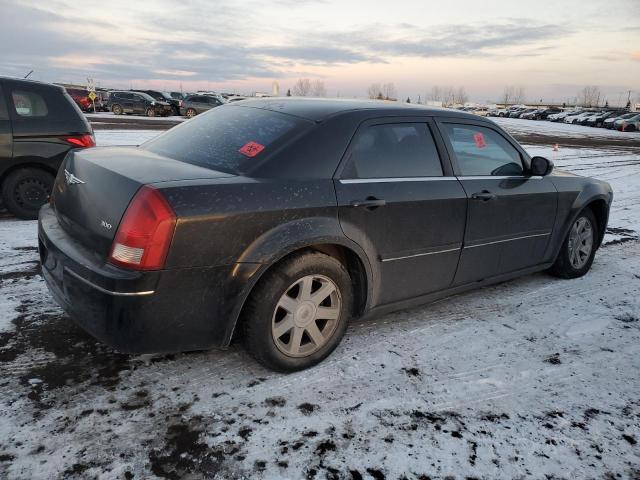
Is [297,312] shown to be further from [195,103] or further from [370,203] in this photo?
[195,103]

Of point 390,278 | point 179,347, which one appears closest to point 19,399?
point 179,347

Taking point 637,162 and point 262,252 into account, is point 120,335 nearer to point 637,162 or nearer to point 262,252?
point 262,252

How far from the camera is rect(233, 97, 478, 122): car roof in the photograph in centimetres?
319

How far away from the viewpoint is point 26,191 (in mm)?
5906

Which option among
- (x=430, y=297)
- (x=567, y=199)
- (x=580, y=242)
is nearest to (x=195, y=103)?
(x=580, y=242)

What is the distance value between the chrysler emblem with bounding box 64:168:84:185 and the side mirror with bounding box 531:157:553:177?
3.39 m

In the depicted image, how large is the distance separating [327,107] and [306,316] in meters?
1.37

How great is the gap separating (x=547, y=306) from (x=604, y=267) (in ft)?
5.09

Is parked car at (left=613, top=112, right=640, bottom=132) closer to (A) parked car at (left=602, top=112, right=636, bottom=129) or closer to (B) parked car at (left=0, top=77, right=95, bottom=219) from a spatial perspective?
(A) parked car at (left=602, top=112, right=636, bottom=129)

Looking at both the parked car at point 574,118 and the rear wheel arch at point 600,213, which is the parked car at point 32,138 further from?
the parked car at point 574,118

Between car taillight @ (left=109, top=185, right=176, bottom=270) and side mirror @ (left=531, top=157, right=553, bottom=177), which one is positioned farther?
side mirror @ (left=531, top=157, right=553, bottom=177)

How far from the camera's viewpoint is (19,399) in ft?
8.36

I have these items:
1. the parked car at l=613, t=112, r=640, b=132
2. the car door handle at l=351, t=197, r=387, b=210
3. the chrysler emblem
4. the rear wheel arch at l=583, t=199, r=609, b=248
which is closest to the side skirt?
the car door handle at l=351, t=197, r=387, b=210

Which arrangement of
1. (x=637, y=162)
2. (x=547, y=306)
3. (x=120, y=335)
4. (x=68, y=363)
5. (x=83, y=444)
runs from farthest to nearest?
(x=637, y=162) < (x=547, y=306) < (x=68, y=363) < (x=120, y=335) < (x=83, y=444)
